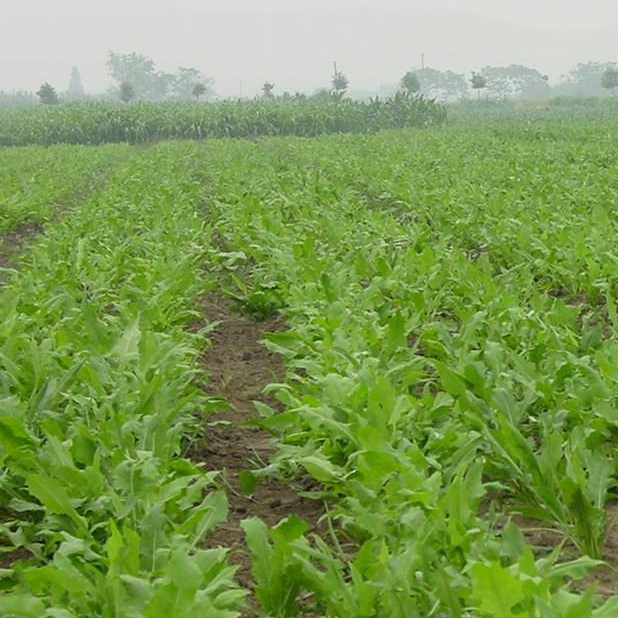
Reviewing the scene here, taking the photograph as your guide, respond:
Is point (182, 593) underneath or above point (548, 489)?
above

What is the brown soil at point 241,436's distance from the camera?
3.03 meters

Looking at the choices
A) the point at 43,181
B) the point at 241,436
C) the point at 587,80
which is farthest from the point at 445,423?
the point at 587,80

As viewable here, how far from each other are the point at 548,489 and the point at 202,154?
837 inches

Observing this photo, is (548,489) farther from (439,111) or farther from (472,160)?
(439,111)

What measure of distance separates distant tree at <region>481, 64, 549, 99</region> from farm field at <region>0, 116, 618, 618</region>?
111 m

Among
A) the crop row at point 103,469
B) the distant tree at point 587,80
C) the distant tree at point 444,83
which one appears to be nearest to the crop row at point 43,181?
the crop row at point 103,469

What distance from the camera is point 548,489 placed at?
2697mm

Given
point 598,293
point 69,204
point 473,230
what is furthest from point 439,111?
point 598,293

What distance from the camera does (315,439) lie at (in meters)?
3.14

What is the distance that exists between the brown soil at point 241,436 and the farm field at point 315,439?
1cm

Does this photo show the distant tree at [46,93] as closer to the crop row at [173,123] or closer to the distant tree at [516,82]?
the crop row at [173,123]

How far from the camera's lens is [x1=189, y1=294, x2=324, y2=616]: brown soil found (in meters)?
3.03

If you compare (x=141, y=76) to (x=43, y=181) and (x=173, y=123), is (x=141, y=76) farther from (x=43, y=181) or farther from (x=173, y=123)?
(x=43, y=181)

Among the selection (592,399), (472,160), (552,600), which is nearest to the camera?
(552,600)
